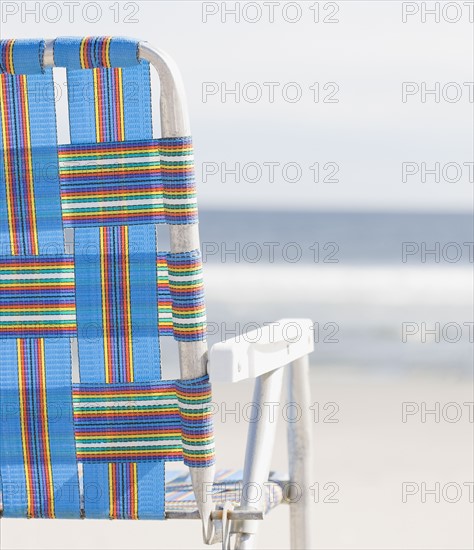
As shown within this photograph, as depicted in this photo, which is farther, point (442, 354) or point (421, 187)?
point (421, 187)

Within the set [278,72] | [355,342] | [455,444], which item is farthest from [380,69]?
[455,444]

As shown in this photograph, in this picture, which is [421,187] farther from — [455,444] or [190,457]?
[190,457]

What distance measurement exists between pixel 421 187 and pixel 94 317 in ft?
110

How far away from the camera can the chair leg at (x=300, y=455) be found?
2.30m

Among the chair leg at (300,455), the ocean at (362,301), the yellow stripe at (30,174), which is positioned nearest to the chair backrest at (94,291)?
the yellow stripe at (30,174)

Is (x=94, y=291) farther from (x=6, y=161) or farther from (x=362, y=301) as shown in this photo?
(x=362, y=301)

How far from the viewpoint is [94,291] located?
1.89 meters

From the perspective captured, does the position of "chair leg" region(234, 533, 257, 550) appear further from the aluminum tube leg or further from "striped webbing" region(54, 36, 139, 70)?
"striped webbing" region(54, 36, 139, 70)

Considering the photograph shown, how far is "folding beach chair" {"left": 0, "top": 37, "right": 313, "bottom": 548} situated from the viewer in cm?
181

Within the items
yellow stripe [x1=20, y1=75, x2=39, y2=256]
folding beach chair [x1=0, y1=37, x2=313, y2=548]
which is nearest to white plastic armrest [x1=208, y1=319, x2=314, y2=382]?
folding beach chair [x1=0, y1=37, x2=313, y2=548]

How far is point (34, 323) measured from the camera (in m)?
1.92

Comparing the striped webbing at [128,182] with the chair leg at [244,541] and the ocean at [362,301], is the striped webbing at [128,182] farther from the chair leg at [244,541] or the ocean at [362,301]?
the ocean at [362,301]

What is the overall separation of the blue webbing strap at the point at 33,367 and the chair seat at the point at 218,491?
0.17 m

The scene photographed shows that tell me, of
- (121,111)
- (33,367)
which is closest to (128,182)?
(121,111)
